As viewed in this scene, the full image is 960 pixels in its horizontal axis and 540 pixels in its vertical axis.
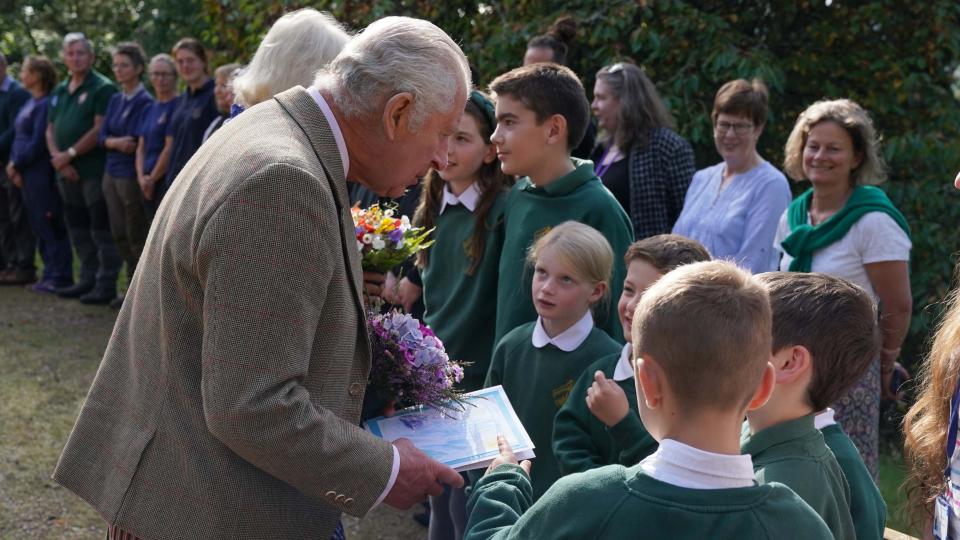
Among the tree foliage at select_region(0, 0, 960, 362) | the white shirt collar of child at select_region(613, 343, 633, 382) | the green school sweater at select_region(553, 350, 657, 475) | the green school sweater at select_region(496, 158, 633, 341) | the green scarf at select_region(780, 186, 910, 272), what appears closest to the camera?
the green school sweater at select_region(553, 350, 657, 475)

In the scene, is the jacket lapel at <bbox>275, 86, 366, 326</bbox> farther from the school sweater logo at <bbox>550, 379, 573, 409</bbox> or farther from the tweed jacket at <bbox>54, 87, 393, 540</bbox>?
the school sweater logo at <bbox>550, 379, 573, 409</bbox>

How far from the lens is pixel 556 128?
460cm

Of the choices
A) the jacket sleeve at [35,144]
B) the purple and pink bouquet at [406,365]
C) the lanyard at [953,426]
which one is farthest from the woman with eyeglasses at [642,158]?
the jacket sleeve at [35,144]

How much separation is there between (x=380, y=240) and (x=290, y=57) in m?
1.14

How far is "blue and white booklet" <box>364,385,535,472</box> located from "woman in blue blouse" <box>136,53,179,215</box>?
23.0ft

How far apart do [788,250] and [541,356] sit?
5.83ft

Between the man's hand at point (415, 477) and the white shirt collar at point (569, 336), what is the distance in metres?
1.36

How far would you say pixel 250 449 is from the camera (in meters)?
2.32

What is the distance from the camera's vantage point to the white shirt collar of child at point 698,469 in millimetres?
1967

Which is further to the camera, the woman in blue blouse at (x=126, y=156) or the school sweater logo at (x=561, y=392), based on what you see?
the woman in blue blouse at (x=126, y=156)

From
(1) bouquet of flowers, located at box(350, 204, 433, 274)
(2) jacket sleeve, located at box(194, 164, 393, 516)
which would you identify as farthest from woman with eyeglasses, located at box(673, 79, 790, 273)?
(2) jacket sleeve, located at box(194, 164, 393, 516)

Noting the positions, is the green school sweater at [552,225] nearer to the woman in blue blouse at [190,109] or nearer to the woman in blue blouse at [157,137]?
the woman in blue blouse at [190,109]

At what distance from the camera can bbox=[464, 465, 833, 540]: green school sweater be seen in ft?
6.31

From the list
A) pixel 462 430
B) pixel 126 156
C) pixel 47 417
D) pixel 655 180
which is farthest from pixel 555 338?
→ pixel 126 156
